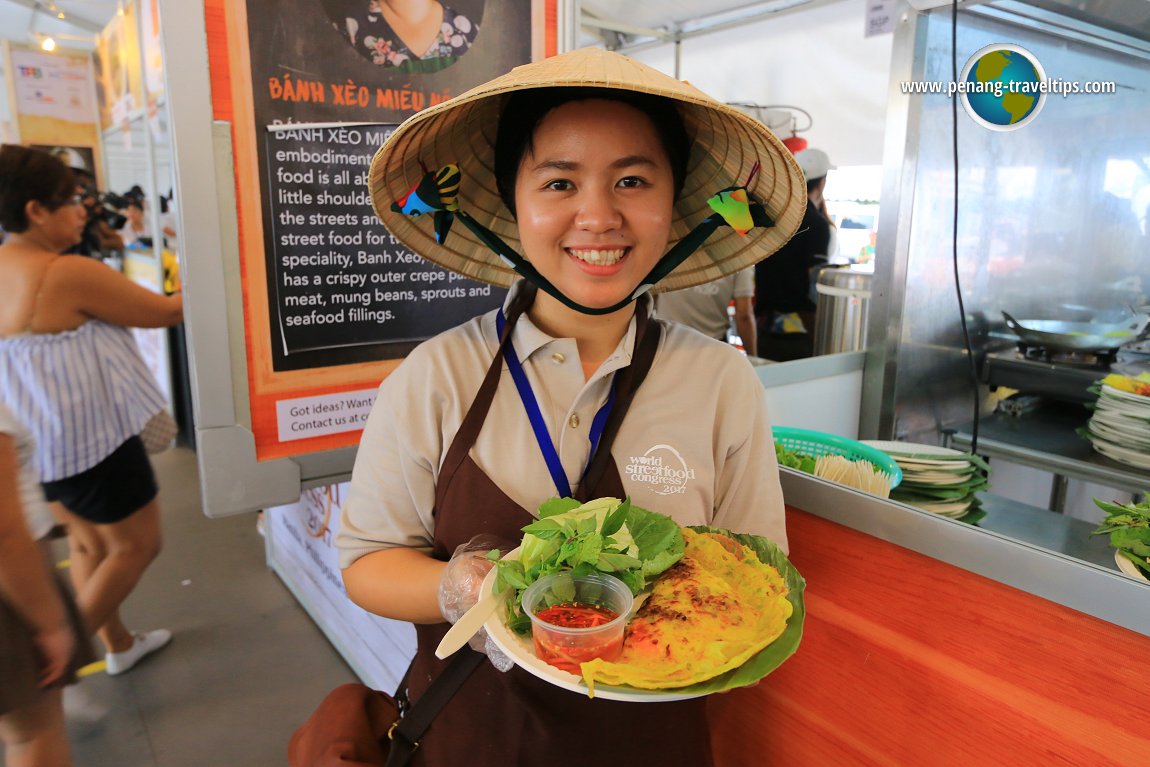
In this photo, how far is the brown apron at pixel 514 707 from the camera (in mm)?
1159

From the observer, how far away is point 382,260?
1.98 metres

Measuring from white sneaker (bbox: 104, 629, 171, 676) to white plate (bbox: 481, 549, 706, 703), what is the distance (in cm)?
283

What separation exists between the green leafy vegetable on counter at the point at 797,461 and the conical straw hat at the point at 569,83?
1.73ft

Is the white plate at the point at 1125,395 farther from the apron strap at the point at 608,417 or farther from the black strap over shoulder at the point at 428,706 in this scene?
the black strap over shoulder at the point at 428,706

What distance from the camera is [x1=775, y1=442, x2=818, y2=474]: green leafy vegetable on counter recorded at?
1.75m

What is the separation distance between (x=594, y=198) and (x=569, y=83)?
0.18 metres

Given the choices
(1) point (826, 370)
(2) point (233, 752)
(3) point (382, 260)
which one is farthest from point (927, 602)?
(2) point (233, 752)

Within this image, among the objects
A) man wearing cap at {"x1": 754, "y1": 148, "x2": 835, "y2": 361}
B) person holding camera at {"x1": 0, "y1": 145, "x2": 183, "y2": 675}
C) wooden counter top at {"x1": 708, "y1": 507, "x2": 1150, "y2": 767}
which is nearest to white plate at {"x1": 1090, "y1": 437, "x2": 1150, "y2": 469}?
wooden counter top at {"x1": 708, "y1": 507, "x2": 1150, "y2": 767}

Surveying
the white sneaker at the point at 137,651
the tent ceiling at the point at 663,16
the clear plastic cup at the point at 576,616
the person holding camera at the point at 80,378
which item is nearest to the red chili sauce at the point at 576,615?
the clear plastic cup at the point at 576,616

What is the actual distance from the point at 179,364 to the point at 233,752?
3912 mm

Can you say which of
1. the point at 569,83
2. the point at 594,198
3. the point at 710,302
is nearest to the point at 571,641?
the point at 594,198

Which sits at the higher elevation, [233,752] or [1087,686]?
[1087,686]

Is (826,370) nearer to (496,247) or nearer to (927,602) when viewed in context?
(927,602)

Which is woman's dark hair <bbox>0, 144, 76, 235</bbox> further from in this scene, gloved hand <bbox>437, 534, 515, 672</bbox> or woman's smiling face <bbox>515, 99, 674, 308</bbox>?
gloved hand <bbox>437, 534, 515, 672</bbox>
